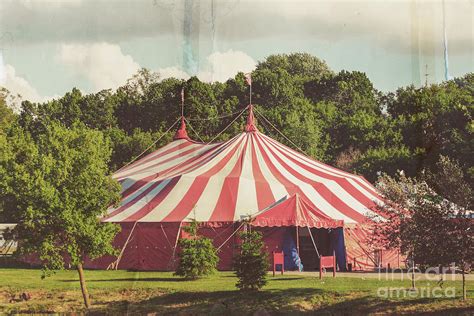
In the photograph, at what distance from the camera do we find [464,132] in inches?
1652

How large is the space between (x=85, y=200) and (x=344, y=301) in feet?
21.3

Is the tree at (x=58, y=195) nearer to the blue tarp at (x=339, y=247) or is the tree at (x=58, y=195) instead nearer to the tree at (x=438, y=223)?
the tree at (x=438, y=223)

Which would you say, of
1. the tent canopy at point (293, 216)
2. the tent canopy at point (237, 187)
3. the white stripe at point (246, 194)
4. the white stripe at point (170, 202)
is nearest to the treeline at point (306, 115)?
the tent canopy at point (237, 187)

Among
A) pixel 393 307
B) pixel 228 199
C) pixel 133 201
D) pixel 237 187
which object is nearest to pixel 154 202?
pixel 133 201

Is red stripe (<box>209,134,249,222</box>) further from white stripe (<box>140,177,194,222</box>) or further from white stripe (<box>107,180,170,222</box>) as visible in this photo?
white stripe (<box>107,180,170,222</box>)

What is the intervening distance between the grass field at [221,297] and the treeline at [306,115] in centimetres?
1605

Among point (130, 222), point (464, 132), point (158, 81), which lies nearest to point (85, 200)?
point (130, 222)

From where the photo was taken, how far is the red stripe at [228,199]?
27400 millimetres

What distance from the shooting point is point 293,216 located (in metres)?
26.3

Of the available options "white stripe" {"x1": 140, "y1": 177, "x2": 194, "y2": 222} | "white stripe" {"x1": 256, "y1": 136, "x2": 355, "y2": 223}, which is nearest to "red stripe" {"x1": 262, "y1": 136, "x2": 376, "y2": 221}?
"white stripe" {"x1": 256, "y1": 136, "x2": 355, "y2": 223}

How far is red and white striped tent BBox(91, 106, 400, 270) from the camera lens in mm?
27328

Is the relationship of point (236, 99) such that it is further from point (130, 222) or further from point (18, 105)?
point (130, 222)

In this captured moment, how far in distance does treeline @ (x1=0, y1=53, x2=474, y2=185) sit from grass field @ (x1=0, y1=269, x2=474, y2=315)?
52.7ft

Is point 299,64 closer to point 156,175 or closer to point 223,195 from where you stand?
point 156,175
